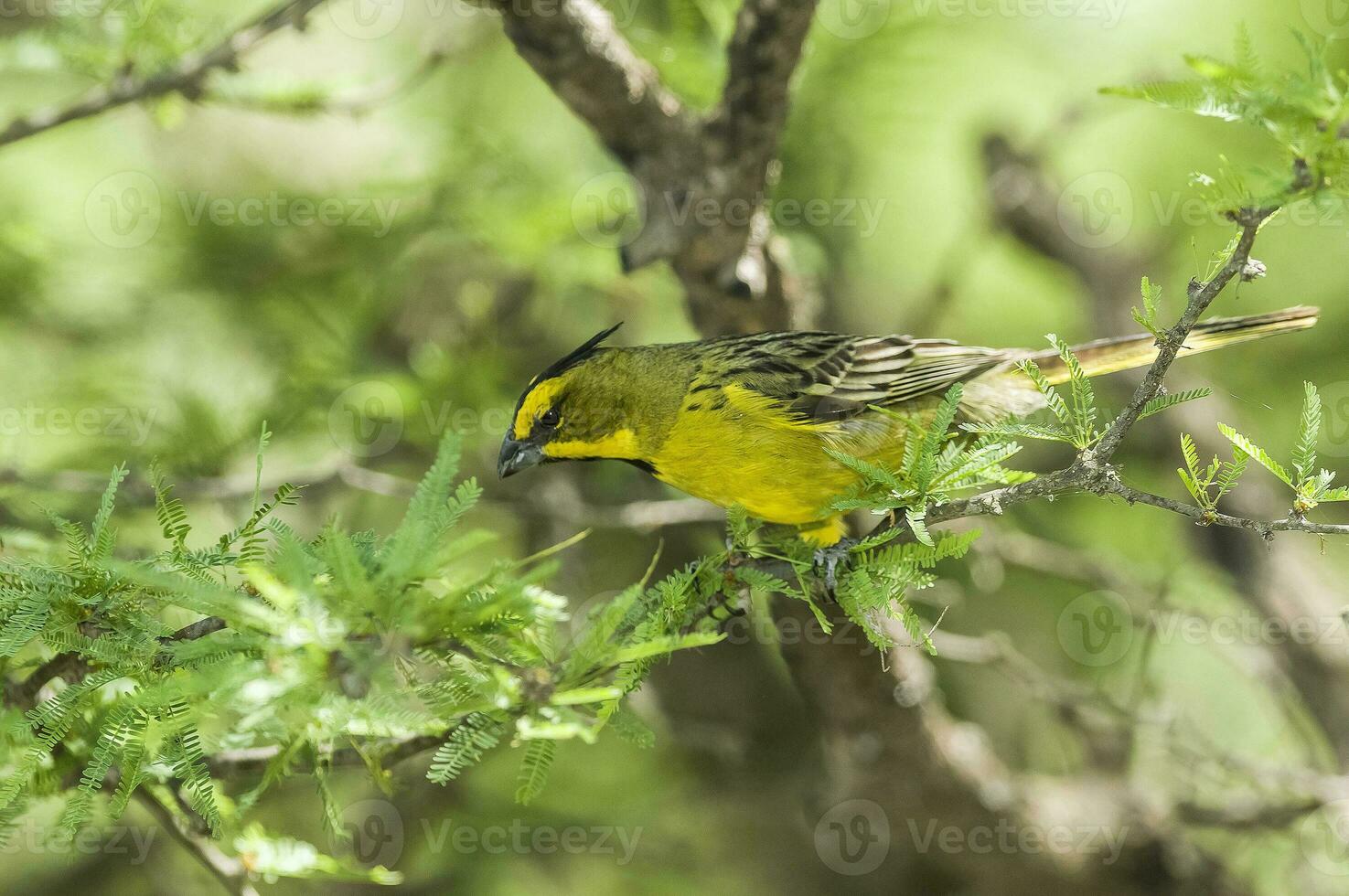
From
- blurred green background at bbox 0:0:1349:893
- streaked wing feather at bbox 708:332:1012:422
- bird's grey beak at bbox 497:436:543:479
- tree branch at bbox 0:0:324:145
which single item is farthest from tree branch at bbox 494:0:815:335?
blurred green background at bbox 0:0:1349:893

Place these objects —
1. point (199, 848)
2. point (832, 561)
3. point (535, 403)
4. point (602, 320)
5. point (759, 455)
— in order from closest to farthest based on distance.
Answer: point (199, 848), point (832, 561), point (759, 455), point (535, 403), point (602, 320)

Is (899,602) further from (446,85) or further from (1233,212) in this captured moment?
(446,85)

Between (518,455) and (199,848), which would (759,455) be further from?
(199,848)

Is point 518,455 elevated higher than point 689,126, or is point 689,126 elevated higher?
point 689,126

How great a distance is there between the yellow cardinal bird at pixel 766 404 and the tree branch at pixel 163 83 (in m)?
1.71

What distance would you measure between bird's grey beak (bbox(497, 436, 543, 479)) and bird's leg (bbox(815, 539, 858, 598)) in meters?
1.45

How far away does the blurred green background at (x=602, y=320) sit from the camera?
5742mm

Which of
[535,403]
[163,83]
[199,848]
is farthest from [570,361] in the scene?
[199,848]

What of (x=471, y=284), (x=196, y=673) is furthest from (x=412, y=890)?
(x=196, y=673)

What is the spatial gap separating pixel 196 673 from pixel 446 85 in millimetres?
6256

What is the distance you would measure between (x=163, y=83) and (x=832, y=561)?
3249 millimetres

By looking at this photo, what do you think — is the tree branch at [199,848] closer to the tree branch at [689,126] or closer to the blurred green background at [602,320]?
the blurred green background at [602,320]

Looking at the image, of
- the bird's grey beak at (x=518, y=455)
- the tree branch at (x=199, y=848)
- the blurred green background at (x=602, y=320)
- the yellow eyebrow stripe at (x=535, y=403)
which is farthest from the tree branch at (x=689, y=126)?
the tree branch at (x=199, y=848)

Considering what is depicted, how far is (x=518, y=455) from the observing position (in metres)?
4.34
